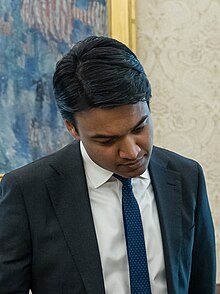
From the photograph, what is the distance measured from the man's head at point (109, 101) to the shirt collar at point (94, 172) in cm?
11

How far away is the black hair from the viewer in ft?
4.59

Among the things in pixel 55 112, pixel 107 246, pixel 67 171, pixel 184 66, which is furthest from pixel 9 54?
pixel 107 246

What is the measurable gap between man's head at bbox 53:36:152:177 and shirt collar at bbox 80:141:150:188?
11cm

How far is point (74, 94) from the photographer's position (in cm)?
144

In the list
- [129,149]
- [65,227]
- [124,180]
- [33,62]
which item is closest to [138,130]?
[129,149]

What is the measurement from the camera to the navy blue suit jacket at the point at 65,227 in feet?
4.94

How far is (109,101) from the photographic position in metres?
1.40

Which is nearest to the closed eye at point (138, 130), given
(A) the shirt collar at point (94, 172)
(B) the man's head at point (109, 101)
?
(B) the man's head at point (109, 101)

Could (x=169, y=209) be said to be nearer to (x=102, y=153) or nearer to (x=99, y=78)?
(x=102, y=153)

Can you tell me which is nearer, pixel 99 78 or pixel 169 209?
pixel 99 78

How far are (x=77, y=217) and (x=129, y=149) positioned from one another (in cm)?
25

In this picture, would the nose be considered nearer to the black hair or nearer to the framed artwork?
the black hair

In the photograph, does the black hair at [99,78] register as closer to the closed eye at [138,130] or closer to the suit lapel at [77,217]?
the closed eye at [138,130]

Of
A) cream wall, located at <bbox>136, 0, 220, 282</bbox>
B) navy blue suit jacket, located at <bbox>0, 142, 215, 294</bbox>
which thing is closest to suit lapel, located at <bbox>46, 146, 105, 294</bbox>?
navy blue suit jacket, located at <bbox>0, 142, 215, 294</bbox>
